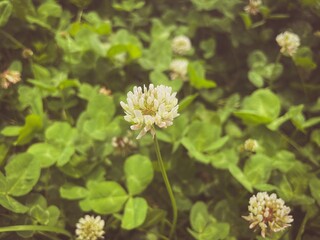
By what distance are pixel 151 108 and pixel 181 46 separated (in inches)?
34.2

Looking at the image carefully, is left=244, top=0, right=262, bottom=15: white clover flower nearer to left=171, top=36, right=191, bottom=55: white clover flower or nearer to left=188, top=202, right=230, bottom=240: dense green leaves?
left=171, top=36, right=191, bottom=55: white clover flower

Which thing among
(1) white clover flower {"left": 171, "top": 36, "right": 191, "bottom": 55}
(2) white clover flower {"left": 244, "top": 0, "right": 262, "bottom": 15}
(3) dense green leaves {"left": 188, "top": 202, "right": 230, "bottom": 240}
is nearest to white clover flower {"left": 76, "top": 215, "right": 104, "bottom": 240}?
(3) dense green leaves {"left": 188, "top": 202, "right": 230, "bottom": 240}

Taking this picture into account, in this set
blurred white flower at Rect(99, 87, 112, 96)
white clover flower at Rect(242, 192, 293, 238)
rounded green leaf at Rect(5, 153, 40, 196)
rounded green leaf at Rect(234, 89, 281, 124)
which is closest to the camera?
white clover flower at Rect(242, 192, 293, 238)

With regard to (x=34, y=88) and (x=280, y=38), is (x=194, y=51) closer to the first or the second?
(x=280, y=38)

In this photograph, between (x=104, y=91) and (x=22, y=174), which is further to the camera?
(x=104, y=91)

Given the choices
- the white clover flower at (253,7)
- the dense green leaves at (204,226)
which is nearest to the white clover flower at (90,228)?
the dense green leaves at (204,226)

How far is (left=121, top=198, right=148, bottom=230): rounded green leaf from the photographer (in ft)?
3.89

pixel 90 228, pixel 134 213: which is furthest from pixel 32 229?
pixel 134 213

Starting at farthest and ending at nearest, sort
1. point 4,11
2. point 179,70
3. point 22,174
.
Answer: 1. point 179,70
2. point 4,11
3. point 22,174

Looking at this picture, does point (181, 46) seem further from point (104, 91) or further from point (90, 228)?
point (90, 228)

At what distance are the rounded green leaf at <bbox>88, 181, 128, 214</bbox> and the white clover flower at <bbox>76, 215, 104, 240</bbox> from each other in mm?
34

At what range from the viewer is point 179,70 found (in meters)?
1.66

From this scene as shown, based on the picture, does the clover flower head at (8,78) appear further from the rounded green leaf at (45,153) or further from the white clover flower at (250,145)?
the white clover flower at (250,145)

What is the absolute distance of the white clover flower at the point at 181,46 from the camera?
174cm
